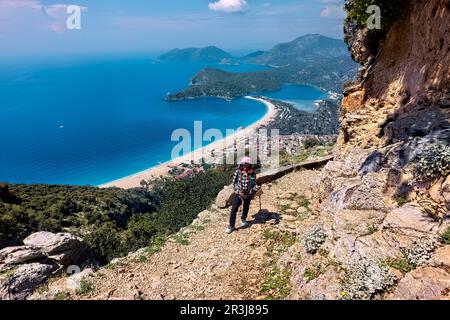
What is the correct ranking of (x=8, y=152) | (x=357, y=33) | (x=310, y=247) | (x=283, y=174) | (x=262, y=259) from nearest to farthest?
(x=310, y=247)
(x=262, y=259)
(x=357, y=33)
(x=283, y=174)
(x=8, y=152)

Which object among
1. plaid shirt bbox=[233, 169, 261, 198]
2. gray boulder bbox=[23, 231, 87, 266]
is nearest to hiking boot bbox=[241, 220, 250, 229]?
plaid shirt bbox=[233, 169, 261, 198]

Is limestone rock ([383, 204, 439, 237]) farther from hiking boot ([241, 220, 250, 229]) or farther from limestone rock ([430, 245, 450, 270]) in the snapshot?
hiking boot ([241, 220, 250, 229])

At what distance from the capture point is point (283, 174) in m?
15.3

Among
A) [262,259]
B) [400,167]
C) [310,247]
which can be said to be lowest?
[262,259]

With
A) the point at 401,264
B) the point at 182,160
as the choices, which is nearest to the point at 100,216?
the point at 401,264

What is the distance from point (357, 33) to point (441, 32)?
4.88 meters

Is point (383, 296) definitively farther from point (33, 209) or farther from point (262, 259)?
point (33, 209)

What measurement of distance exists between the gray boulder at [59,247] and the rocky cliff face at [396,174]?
936 centimetres

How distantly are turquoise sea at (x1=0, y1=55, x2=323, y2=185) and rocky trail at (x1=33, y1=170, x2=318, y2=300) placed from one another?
209ft

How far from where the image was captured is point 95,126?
118 meters

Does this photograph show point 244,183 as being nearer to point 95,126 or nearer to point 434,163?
point 434,163

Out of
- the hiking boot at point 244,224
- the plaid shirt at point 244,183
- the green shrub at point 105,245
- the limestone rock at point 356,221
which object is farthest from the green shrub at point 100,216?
the limestone rock at point 356,221

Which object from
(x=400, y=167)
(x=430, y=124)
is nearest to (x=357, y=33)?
(x=430, y=124)

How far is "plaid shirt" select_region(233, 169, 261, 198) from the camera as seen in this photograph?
8664 millimetres
